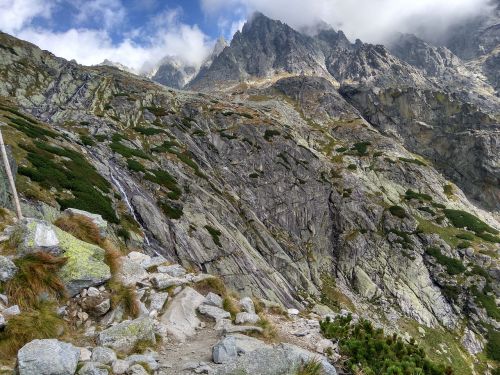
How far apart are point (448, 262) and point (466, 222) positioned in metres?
20.6

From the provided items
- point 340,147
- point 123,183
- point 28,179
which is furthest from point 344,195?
point 28,179

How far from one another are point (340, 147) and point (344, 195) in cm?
2871

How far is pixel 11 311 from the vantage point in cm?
969

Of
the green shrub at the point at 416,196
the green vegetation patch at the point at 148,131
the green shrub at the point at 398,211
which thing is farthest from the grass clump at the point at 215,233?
the green shrub at the point at 416,196

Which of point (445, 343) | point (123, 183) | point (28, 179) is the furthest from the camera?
point (445, 343)

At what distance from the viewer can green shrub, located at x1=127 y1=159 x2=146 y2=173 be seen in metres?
61.1

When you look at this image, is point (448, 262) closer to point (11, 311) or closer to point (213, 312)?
point (213, 312)

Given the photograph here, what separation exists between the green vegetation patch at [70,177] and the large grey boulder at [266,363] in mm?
31693

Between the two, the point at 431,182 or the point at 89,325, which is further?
the point at 431,182

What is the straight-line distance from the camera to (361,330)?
12602mm

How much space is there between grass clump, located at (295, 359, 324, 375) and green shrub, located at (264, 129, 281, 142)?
91.1 meters

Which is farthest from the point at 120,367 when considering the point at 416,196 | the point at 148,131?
the point at 416,196

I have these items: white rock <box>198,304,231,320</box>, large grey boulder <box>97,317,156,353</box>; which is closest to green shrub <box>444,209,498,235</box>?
white rock <box>198,304,231,320</box>

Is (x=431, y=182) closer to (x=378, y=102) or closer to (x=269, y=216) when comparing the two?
(x=269, y=216)
